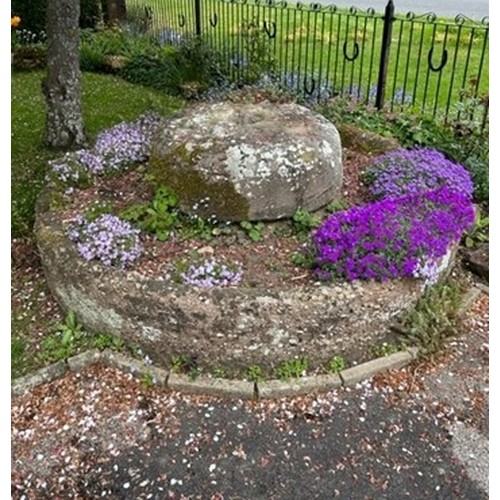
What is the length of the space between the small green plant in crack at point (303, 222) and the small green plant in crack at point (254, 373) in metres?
1.08

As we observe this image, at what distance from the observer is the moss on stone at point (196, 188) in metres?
3.79

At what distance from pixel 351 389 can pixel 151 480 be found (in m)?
1.27

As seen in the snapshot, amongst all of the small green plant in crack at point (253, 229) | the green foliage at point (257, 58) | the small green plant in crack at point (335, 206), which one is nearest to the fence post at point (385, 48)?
the green foliage at point (257, 58)

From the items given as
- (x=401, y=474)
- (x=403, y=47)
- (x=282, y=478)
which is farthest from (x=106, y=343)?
(x=403, y=47)

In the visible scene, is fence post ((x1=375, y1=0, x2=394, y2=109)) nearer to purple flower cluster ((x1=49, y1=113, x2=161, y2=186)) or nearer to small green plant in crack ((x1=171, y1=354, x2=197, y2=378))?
purple flower cluster ((x1=49, y1=113, x2=161, y2=186))

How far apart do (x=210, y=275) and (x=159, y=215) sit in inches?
28.5

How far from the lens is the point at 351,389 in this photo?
3.34 meters

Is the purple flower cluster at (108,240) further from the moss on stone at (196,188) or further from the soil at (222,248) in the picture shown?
the moss on stone at (196,188)

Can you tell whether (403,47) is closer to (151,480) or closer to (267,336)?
(267,336)

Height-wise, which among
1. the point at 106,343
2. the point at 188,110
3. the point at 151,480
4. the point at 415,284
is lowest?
the point at 151,480

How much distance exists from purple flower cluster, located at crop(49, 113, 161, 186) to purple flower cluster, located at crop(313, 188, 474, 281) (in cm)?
199

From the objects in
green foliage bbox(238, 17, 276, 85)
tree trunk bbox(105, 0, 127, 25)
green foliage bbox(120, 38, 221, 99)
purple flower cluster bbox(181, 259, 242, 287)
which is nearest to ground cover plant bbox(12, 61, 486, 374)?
purple flower cluster bbox(181, 259, 242, 287)
